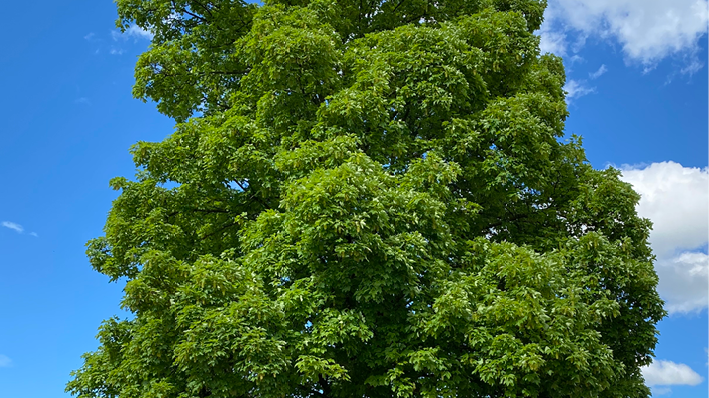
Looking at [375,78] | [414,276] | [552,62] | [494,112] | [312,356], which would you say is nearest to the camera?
[312,356]

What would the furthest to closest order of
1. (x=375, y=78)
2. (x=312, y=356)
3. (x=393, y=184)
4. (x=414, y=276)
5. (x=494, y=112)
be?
(x=494, y=112), (x=375, y=78), (x=393, y=184), (x=414, y=276), (x=312, y=356)

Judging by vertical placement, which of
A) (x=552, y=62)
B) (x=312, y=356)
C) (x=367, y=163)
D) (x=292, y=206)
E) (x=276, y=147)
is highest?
(x=552, y=62)

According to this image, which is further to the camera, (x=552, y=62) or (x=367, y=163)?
(x=552, y=62)

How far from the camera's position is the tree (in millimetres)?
10219

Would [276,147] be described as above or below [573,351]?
above

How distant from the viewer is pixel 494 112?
1359 cm

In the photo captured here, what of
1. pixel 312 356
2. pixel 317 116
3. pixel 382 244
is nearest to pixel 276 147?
pixel 317 116

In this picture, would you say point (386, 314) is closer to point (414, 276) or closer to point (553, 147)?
point (414, 276)

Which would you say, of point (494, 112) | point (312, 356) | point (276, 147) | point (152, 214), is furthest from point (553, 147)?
point (152, 214)

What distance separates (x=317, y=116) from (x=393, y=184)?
256cm

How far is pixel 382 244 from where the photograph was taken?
10.3 m

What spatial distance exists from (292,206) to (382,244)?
1871mm

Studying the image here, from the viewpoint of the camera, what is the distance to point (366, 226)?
9.91 meters

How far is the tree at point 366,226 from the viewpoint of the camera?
10.2 m
